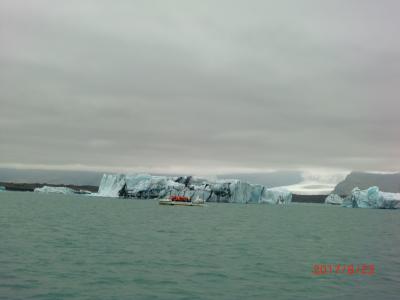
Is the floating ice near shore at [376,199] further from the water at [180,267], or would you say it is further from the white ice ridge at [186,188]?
the water at [180,267]

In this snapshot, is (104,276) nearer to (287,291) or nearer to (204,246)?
(287,291)

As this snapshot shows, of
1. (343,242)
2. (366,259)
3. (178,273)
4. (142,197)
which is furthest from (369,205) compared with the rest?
(178,273)

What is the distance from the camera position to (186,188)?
146125 mm

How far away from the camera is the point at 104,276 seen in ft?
67.9

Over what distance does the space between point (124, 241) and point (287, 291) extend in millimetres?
17021
